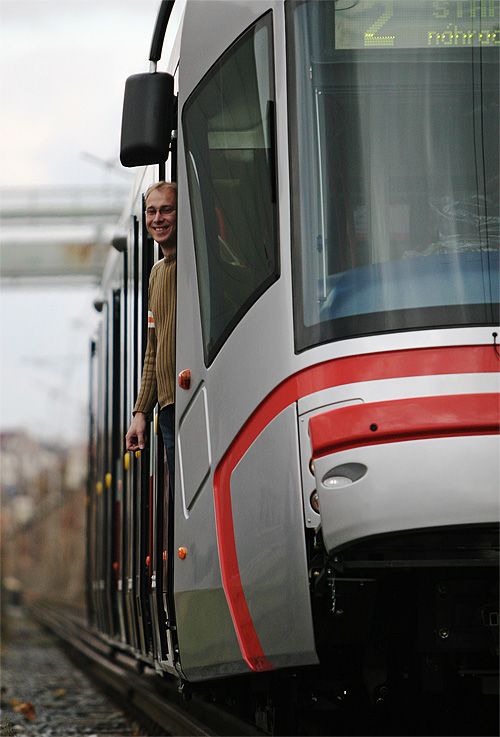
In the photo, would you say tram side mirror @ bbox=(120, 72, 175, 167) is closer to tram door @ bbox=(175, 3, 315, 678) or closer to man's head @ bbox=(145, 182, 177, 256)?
tram door @ bbox=(175, 3, 315, 678)

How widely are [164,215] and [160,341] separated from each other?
56 centimetres

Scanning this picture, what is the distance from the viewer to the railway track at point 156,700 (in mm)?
8422

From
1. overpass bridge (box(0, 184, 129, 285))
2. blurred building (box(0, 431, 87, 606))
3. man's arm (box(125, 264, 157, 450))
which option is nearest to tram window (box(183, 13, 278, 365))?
man's arm (box(125, 264, 157, 450))

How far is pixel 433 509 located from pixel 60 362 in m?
28.8

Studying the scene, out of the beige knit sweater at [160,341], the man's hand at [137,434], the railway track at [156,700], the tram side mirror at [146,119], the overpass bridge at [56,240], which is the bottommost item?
the railway track at [156,700]

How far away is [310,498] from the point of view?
4.64 m

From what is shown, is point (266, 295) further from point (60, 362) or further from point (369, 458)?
point (60, 362)

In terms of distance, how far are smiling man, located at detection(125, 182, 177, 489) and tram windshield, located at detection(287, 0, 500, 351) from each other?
4.24ft

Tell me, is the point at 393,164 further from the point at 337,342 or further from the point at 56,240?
the point at 56,240

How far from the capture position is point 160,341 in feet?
20.3

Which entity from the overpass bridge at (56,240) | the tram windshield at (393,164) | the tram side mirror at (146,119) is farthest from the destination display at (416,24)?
the overpass bridge at (56,240)

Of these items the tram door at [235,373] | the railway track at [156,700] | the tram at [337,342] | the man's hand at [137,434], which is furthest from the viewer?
the railway track at [156,700]

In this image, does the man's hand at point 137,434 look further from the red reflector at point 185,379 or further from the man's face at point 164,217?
the man's face at point 164,217

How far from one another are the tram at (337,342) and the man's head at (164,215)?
0.33m
